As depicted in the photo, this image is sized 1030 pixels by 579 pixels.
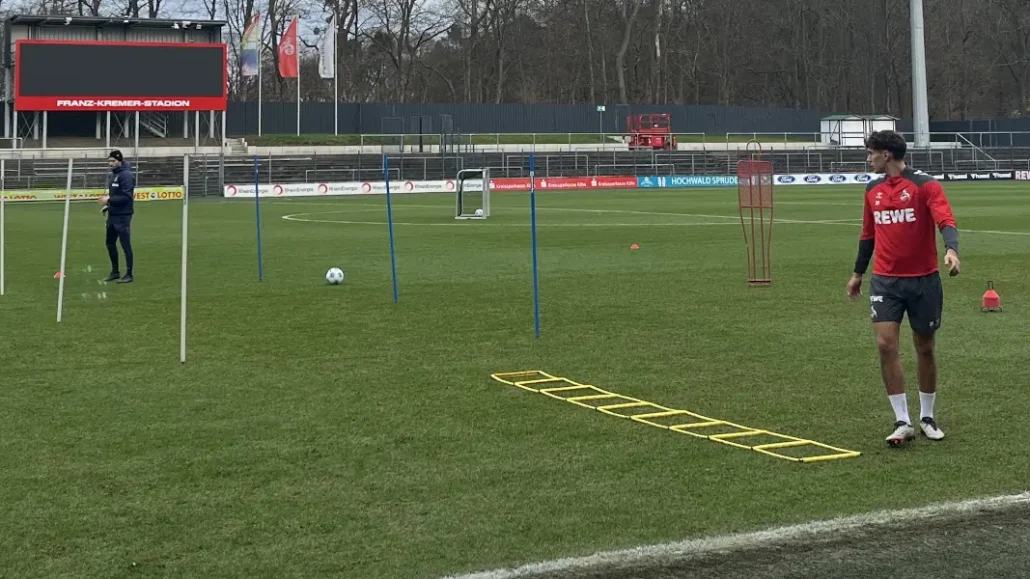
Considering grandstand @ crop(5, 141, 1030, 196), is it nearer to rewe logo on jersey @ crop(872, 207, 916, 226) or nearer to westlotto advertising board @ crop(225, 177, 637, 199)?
westlotto advertising board @ crop(225, 177, 637, 199)

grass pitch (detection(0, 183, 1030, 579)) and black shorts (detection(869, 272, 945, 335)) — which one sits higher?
black shorts (detection(869, 272, 945, 335))

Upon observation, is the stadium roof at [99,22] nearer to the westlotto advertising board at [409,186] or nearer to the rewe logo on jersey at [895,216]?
the westlotto advertising board at [409,186]

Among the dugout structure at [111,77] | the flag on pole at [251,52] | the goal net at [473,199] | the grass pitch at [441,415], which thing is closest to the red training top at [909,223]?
the grass pitch at [441,415]

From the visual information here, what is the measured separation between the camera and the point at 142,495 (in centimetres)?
732

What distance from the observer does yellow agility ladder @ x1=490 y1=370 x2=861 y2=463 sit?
27.3 feet

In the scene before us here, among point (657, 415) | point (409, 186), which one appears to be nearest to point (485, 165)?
point (409, 186)

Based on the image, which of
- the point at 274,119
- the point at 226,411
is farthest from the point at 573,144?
the point at 226,411

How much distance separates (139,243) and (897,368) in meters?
23.1

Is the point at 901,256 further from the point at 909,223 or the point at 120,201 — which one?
the point at 120,201

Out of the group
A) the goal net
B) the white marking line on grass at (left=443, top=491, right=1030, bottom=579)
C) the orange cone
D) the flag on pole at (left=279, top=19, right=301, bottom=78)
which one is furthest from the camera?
the flag on pole at (left=279, top=19, right=301, bottom=78)

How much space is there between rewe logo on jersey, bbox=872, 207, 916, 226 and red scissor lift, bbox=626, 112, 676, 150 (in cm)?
6636

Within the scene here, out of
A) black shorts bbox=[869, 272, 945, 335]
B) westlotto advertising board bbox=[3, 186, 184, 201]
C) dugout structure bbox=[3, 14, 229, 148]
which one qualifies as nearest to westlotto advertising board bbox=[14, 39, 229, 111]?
dugout structure bbox=[3, 14, 229, 148]

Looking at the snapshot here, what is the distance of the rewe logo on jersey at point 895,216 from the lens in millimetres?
8250

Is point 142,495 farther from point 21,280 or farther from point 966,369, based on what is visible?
point 21,280
